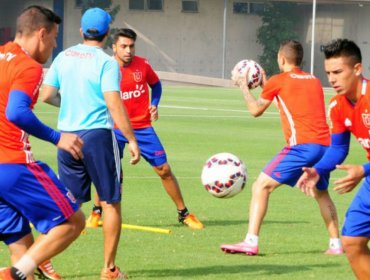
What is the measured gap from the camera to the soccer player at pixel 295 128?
35.0 ft

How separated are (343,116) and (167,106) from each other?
27397 millimetres

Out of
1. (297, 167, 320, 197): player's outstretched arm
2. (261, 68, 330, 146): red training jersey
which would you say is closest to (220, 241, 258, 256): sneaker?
(261, 68, 330, 146): red training jersey

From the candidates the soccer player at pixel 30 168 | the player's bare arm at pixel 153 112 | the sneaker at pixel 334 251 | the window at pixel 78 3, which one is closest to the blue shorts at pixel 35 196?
the soccer player at pixel 30 168

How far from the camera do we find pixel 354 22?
218 ft

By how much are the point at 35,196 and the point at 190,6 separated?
192ft

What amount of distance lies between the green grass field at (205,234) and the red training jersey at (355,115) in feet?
6.04

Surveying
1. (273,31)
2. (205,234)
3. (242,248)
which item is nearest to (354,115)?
(242,248)

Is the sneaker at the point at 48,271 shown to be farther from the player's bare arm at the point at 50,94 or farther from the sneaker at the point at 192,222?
the sneaker at the point at 192,222

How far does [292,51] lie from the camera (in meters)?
10.8

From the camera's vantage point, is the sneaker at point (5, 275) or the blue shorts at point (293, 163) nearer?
the sneaker at point (5, 275)

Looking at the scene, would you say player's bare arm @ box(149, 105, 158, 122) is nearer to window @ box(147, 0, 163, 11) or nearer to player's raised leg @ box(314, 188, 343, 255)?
player's raised leg @ box(314, 188, 343, 255)

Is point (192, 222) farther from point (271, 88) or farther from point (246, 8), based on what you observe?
point (246, 8)

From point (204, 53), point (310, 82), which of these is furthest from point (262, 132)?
point (204, 53)

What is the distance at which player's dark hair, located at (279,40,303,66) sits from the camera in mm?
10727
